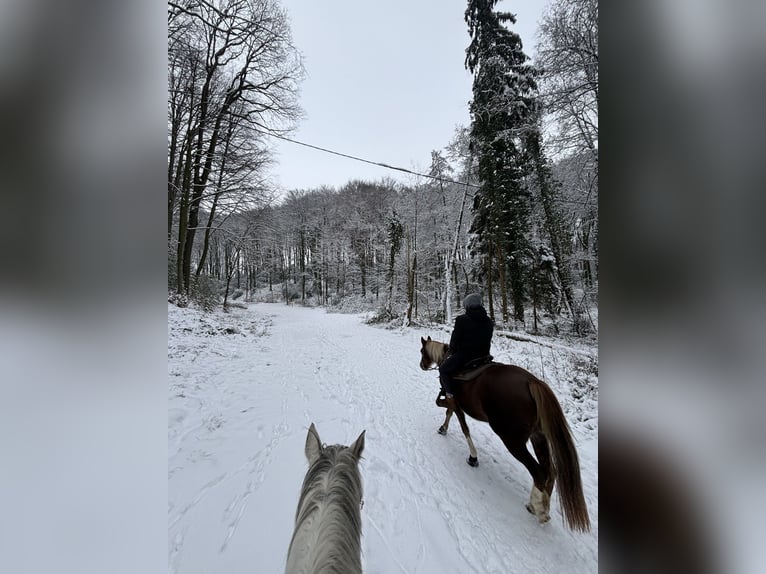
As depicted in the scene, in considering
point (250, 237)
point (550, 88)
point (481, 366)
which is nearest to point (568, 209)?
point (550, 88)

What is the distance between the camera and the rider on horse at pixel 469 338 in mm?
2918

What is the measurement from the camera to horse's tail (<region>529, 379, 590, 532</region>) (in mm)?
1920

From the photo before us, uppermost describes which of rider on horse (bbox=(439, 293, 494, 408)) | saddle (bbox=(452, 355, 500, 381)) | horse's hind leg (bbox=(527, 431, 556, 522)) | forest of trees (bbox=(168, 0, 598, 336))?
forest of trees (bbox=(168, 0, 598, 336))

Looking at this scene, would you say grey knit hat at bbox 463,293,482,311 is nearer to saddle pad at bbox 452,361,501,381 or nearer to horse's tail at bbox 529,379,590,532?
saddle pad at bbox 452,361,501,381

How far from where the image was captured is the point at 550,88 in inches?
215
